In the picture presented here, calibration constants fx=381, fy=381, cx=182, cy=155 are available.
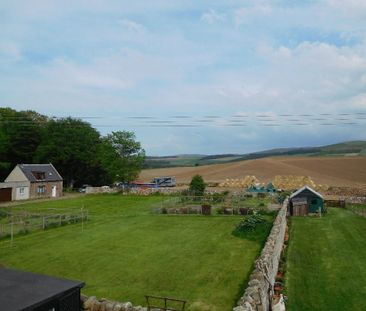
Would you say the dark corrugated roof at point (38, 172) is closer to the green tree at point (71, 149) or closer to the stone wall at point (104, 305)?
the green tree at point (71, 149)

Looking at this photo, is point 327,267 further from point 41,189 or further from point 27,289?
point 41,189

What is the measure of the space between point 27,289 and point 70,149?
6011cm

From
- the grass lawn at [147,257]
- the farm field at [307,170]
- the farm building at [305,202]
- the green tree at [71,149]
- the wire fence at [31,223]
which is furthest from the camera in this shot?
the farm field at [307,170]

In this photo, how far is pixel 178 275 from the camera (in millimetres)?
18234

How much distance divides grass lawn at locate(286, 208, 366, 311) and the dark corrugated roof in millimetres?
41058

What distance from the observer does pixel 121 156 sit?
7069 centimetres

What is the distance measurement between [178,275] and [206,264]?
236 cm

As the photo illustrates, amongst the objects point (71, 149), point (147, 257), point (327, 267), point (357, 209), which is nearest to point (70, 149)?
point (71, 149)

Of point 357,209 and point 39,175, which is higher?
point 39,175

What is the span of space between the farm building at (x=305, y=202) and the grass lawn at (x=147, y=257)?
27.7 feet

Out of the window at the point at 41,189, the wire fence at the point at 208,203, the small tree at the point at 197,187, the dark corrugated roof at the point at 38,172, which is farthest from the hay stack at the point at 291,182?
the window at the point at 41,189

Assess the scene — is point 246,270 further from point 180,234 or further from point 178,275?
point 180,234

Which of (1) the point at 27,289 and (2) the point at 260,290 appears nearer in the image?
(1) the point at 27,289

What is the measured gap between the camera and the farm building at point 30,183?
180 feet
